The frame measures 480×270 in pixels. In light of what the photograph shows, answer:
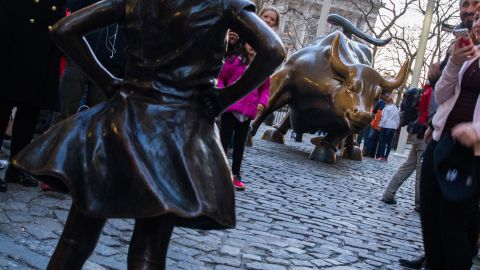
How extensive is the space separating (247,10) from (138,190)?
0.80 metres

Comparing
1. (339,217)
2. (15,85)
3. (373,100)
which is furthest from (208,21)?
(373,100)

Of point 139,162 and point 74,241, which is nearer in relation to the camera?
point 139,162

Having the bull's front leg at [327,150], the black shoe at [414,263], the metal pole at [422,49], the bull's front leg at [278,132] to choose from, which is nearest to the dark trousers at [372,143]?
the metal pole at [422,49]

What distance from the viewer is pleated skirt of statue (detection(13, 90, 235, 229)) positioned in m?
2.04

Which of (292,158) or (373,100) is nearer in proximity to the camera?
(373,100)

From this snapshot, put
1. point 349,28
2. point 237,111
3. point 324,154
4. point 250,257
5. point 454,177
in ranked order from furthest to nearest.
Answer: point 349,28, point 324,154, point 237,111, point 250,257, point 454,177

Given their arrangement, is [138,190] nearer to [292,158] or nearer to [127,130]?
[127,130]

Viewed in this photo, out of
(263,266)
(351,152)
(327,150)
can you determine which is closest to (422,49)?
(351,152)

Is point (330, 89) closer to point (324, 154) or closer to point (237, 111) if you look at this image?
point (324, 154)

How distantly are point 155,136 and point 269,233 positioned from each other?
9.80 feet

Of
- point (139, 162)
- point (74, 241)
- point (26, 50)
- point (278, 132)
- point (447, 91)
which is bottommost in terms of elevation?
point (74, 241)

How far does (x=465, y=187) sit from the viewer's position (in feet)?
10.6

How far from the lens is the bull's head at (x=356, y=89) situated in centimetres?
1016

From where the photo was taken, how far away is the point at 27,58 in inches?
187
